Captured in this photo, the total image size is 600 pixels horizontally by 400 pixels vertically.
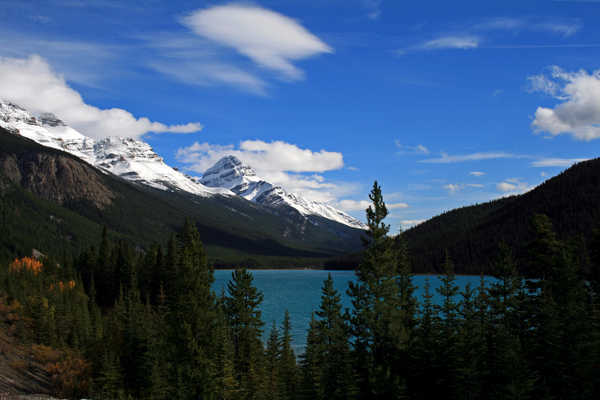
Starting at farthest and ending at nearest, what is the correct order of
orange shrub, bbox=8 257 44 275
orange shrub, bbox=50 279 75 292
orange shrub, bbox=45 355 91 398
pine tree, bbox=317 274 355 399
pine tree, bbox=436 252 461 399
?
orange shrub, bbox=8 257 44 275 → orange shrub, bbox=50 279 75 292 → orange shrub, bbox=45 355 91 398 → pine tree, bbox=317 274 355 399 → pine tree, bbox=436 252 461 399

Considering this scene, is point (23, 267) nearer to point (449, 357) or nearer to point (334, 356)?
point (334, 356)

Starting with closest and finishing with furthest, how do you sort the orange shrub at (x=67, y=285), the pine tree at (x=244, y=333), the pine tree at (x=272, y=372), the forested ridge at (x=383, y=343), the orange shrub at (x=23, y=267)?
the forested ridge at (x=383, y=343) → the pine tree at (x=272, y=372) → the pine tree at (x=244, y=333) → the orange shrub at (x=67, y=285) → the orange shrub at (x=23, y=267)

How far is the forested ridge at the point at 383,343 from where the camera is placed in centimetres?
3503

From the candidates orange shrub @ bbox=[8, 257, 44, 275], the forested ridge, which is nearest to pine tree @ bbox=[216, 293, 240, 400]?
the forested ridge

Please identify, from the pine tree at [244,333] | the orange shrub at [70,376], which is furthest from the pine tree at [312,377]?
the orange shrub at [70,376]

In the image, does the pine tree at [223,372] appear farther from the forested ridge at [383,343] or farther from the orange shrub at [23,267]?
the orange shrub at [23,267]

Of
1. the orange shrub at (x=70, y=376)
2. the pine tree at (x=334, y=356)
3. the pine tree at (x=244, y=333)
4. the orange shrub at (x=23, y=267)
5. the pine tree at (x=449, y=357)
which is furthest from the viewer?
the orange shrub at (x=23, y=267)

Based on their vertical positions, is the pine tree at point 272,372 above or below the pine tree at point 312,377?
below

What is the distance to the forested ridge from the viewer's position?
3503 cm

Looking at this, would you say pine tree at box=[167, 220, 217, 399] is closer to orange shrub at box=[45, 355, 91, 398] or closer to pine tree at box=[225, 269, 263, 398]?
pine tree at box=[225, 269, 263, 398]

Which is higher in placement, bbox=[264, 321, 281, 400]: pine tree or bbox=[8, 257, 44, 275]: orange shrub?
bbox=[8, 257, 44, 275]: orange shrub

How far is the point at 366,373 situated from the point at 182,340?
56.4 feet

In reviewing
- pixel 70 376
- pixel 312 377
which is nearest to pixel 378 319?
pixel 312 377

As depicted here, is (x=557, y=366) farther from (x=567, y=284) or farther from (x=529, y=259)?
(x=529, y=259)
